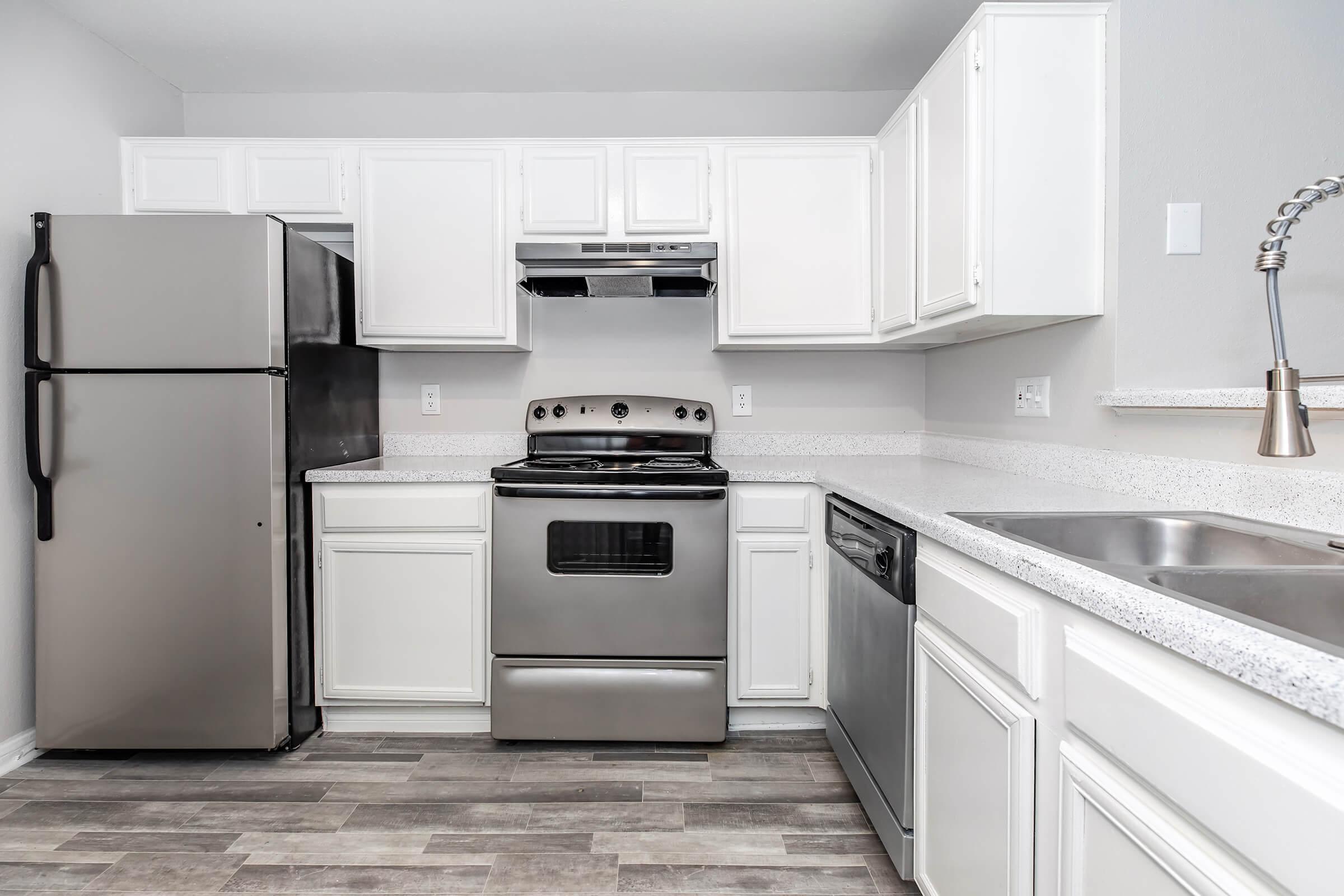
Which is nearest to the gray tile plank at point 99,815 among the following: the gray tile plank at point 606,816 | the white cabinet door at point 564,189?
the gray tile plank at point 606,816

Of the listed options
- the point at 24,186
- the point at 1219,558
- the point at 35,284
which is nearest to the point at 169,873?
the point at 35,284

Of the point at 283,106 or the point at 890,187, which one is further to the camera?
the point at 283,106

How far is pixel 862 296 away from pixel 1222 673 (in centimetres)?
202

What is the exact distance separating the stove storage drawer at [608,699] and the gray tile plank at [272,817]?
51cm

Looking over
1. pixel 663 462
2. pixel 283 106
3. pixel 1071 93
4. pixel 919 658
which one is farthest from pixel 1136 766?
pixel 283 106

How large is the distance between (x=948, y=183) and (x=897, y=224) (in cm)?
39

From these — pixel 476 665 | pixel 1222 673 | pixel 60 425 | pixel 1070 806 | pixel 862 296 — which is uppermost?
pixel 862 296

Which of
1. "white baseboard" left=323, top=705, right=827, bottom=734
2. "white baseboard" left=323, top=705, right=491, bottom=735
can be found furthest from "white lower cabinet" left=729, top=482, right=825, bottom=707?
"white baseboard" left=323, top=705, right=491, bottom=735

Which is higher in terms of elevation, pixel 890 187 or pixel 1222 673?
pixel 890 187

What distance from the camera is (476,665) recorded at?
89.6 inches

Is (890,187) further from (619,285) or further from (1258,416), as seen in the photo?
(1258,416)

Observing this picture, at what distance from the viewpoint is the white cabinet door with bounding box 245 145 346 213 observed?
8.21 feet

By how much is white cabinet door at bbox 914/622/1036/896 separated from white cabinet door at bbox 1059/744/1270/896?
89mm

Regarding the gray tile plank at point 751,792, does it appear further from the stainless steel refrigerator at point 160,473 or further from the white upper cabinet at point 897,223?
the white upper cabinet at point 897,223
